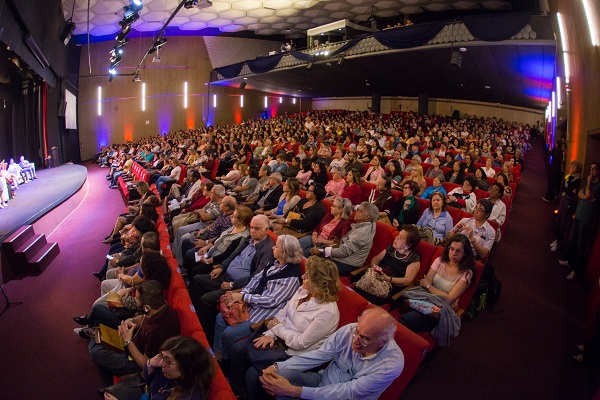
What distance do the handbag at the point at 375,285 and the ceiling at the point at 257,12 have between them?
12955 mm

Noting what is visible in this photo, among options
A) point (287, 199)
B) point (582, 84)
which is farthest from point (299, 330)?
point (582, 84)

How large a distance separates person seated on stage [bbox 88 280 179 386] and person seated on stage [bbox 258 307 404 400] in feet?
1.99

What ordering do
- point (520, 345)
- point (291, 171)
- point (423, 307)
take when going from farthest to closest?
1. point (291, 171)
2. point (520, 345)
3. point (423, 307)

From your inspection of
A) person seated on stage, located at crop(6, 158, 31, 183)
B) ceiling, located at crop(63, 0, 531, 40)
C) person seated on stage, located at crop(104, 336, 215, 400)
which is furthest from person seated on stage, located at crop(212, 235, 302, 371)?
ceiling, located at crop(63, 0, 531, 40)

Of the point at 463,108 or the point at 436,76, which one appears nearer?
the point at 436,76

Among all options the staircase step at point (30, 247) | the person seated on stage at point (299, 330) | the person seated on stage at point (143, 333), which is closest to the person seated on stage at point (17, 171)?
the staircase step at point (30, 247)

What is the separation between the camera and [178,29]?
1828 cm

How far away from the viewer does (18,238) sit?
172 inches

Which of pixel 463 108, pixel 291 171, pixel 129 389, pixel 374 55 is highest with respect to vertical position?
pixel 374 55

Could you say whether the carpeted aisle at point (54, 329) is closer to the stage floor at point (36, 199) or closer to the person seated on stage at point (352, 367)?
the stage floor at point (36, 199)

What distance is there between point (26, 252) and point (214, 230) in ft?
7.14

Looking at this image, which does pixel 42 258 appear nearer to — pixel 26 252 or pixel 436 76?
pixel 26 252

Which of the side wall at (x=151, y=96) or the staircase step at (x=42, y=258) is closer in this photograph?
the staircase step at (x=42, y=258)

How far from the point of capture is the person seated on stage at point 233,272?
9.37 ft
